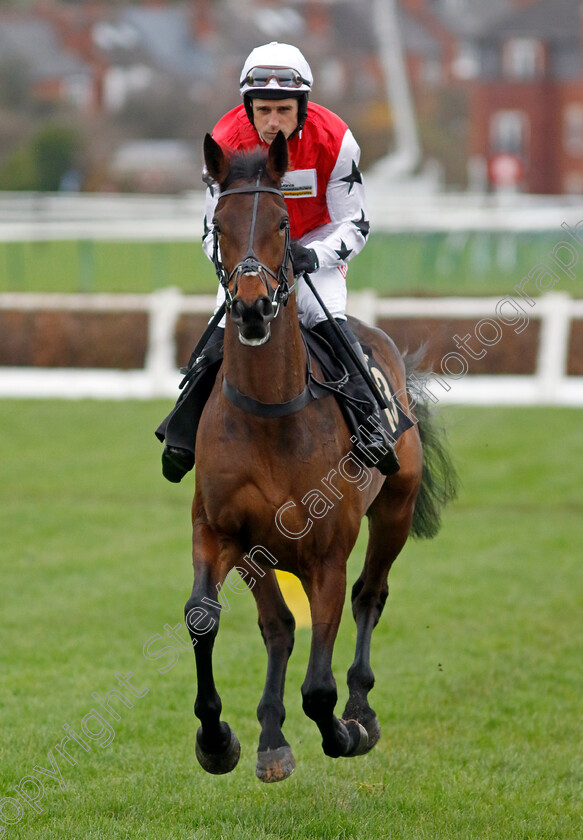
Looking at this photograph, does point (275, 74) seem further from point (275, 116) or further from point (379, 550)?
point (379, 550)

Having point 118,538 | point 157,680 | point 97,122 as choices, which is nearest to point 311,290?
point 157,680

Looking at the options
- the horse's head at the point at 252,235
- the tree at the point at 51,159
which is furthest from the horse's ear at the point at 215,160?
the tree at the point at 51,159

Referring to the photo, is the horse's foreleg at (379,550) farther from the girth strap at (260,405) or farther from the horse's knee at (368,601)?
the girth strap at (260,405)

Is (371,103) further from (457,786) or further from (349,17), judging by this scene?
(457,786)

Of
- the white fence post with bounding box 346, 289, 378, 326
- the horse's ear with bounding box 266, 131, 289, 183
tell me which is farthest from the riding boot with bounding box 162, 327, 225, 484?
the white fence post with bounding box 346, 289, 378, 326

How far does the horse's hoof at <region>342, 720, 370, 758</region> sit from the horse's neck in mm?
1279

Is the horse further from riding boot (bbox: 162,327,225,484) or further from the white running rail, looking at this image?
the white running rail

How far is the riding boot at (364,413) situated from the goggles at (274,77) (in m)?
0.88

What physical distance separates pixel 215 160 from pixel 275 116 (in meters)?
0.45

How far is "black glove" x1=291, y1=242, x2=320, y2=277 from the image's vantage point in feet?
12.9

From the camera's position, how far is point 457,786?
4.65 m

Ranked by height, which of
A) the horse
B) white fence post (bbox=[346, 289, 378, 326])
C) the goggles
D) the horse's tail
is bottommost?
white fence post (bbox=[346, 289, 378, 326])

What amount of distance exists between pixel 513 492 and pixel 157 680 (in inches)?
203

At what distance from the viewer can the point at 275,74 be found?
13.3 feet
